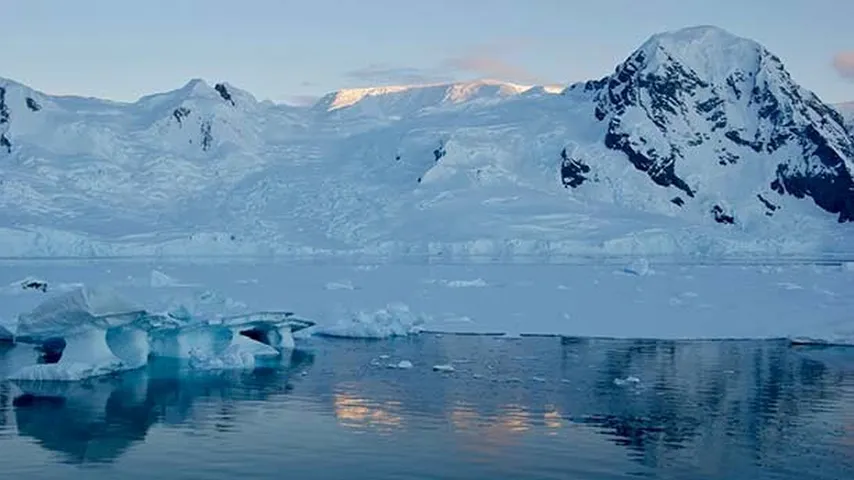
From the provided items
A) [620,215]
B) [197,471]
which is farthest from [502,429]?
[620,215]

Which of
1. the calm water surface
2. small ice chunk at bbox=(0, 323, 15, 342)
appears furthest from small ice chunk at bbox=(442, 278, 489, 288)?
small ice chunk at bbox=(0, 323, 15, 342)

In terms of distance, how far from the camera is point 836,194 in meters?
111

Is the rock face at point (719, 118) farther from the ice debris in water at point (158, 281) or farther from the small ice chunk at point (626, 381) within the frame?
the small ice chunk at point (626, 381)

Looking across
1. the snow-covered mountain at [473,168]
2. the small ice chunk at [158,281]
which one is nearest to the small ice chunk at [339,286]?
the small ice chunk at [158,281]

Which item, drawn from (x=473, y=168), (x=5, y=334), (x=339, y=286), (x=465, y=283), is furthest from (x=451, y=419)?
(x=473, y=168)

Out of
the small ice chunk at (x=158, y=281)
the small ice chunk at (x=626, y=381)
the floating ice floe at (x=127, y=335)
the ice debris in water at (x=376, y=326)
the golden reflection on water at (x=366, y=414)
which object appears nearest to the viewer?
the golden reflection on water at (x=366, y=414)

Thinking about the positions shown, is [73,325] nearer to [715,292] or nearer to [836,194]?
[715,292]

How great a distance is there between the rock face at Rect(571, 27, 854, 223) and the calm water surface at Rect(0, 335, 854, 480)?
297 ft

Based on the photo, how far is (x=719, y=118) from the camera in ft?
388

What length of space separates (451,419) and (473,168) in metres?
90.1

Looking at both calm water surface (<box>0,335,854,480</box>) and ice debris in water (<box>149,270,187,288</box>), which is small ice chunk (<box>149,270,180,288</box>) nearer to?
ice debris in water (<box>149,270,187,288</box>)

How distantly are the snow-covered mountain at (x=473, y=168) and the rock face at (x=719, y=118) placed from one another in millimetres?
203

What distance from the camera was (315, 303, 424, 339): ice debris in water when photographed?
28.1 metres

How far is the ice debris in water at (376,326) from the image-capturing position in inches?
1107
